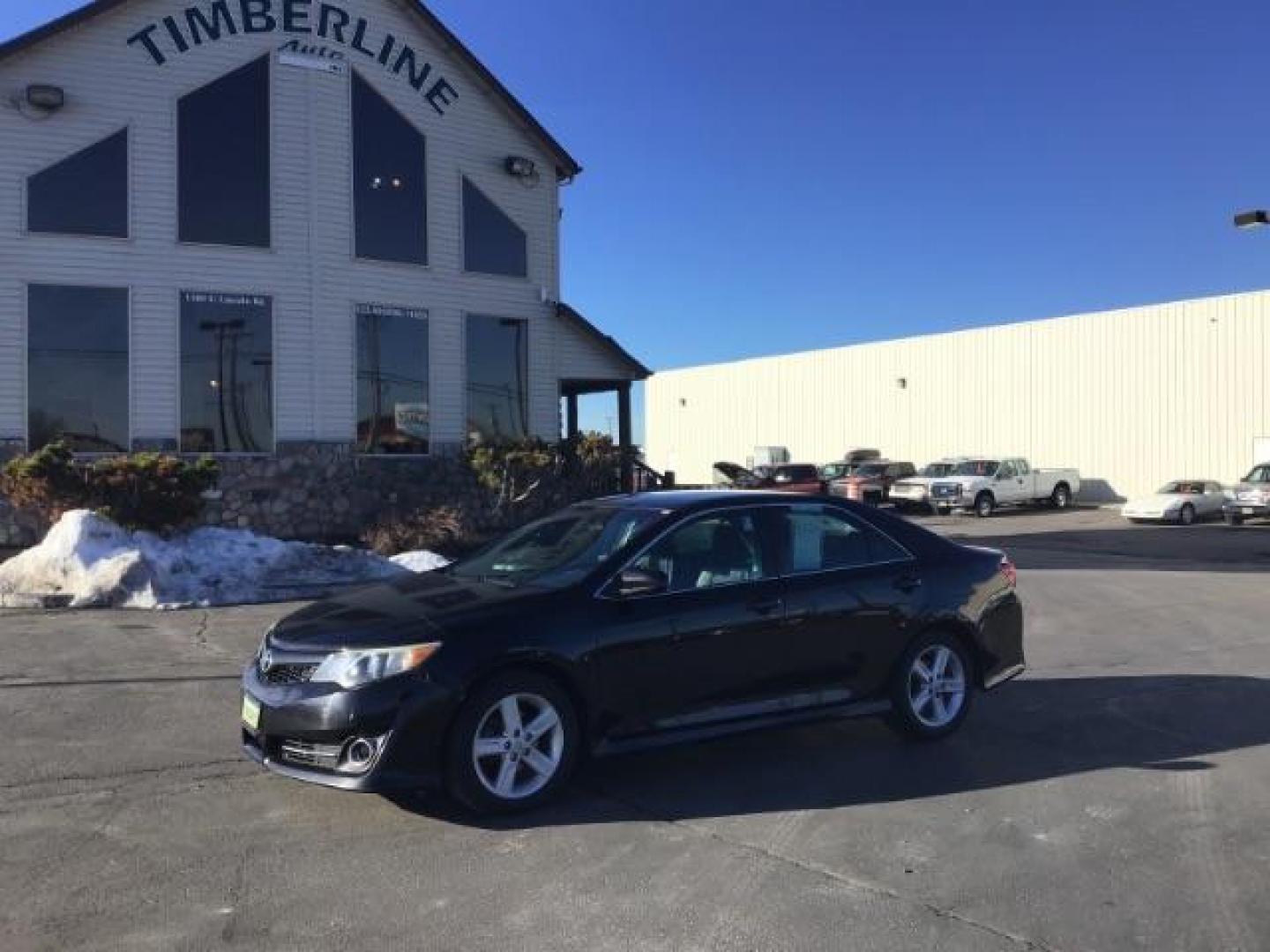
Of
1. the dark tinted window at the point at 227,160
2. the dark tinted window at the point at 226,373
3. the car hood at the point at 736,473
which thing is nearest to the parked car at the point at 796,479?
the car hood at the point at 736,473

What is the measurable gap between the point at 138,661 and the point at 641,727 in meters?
5.38

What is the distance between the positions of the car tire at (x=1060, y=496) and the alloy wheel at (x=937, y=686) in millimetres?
33231

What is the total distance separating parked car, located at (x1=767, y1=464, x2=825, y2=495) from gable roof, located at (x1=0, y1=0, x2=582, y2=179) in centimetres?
1637

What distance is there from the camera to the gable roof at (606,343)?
2044 centimetres

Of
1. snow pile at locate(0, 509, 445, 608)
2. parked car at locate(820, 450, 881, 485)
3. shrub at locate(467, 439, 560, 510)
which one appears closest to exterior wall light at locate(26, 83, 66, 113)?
snow pile at locate(0, 509, 445, 608)

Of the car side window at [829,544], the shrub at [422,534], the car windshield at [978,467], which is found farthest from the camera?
the car windshield at [978,467]

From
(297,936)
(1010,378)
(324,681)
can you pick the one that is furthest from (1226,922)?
(1010,378)

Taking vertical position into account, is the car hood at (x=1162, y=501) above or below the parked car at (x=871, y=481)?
below

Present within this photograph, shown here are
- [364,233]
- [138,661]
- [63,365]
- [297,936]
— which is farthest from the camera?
[364,233]

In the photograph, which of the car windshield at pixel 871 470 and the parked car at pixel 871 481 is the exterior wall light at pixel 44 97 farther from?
the car windshield at pixel 871 470

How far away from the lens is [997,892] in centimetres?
450

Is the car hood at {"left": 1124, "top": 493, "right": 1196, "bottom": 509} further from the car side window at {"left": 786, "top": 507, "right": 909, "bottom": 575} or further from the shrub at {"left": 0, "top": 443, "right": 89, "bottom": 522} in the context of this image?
the car side window at {"left": 786, "top": 507, "right": 909, "bottom": 575}

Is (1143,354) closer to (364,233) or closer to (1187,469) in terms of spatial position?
(1187,469)

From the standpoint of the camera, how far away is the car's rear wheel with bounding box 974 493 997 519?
3588 centimetres
